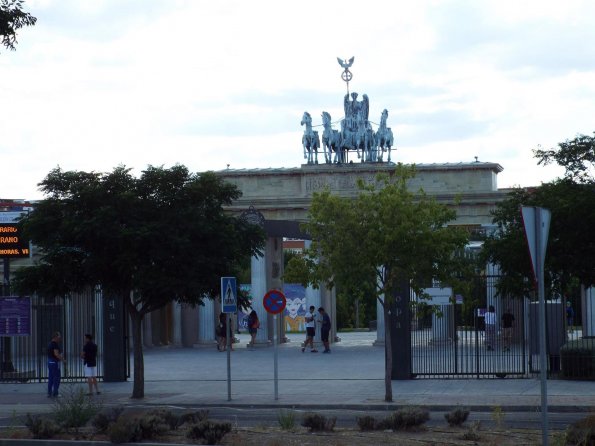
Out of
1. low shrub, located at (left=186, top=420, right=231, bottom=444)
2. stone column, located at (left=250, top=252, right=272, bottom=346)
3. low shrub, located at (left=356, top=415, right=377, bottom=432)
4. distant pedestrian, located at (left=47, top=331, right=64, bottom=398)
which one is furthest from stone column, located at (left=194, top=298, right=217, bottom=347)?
low shrub, located at (left=186, top=420, right=231, bottom=444)

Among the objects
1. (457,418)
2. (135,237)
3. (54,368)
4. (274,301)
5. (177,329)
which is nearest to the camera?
(457,418)

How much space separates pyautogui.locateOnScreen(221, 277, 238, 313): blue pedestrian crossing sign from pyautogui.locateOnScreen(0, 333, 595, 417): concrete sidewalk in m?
2.09

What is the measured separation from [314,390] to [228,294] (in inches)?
156

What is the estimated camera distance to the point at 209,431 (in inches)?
603

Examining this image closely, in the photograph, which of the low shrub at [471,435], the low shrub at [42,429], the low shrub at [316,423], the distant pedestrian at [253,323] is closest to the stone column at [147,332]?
the distant pedestrian at [253,323]

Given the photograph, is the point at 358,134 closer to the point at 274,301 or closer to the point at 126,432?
the point at 274,301

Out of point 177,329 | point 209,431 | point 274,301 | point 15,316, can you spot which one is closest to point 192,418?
point 209,431

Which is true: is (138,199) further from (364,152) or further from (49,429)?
(364,152)

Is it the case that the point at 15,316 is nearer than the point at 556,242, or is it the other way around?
the point at 556,242

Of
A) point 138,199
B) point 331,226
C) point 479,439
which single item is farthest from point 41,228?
point 479,439

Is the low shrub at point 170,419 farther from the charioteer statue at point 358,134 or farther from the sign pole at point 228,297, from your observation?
the charioteer statue at point 358,134

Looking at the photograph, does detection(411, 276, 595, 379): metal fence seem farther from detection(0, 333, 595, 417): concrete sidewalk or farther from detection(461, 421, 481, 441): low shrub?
detection(461, 421, 481, 441): low shrub

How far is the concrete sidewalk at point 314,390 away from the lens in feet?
79.2

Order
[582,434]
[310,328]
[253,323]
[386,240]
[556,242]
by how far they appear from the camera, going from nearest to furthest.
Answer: [582,434] < [386,240] < [556,242] < [310,328] < [253,323]
